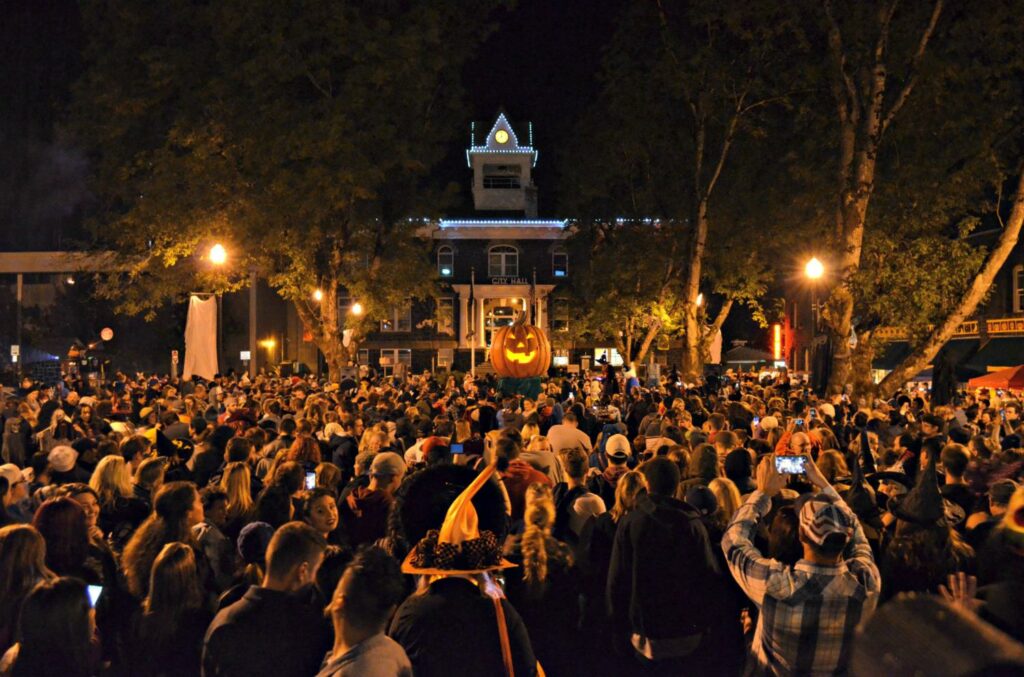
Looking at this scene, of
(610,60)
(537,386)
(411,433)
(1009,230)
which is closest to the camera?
(411,433)

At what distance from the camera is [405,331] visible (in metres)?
61.6

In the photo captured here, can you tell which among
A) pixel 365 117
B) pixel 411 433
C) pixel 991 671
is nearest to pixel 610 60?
pixel 365 117

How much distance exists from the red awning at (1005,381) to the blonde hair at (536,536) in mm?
16927

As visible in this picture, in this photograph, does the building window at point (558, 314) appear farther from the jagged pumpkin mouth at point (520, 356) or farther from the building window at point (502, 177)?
the jagged pumpkin mouth at point (520, 356)

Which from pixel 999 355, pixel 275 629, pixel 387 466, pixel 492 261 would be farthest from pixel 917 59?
pixel 492 261

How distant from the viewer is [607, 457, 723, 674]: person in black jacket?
5.23 metres

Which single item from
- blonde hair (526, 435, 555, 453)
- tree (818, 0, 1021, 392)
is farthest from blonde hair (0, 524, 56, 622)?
tree (818, 0, 1021, 392)

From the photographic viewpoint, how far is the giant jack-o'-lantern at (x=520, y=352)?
2312cm

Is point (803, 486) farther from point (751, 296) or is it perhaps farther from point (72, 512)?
point (751, 296)

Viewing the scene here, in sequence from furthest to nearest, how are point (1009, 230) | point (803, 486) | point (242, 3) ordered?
point (242, 3) < point (1009, 230) < point (803, 486)

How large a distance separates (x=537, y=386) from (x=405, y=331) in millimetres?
39957

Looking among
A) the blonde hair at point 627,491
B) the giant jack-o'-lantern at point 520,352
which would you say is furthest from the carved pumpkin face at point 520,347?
the blonde hair at point 627,491

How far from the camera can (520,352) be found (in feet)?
76.1

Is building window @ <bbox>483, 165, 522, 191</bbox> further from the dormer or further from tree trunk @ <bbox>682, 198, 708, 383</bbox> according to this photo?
tree trunk @ <bbox>682, 198, 708, 383</bbox>
